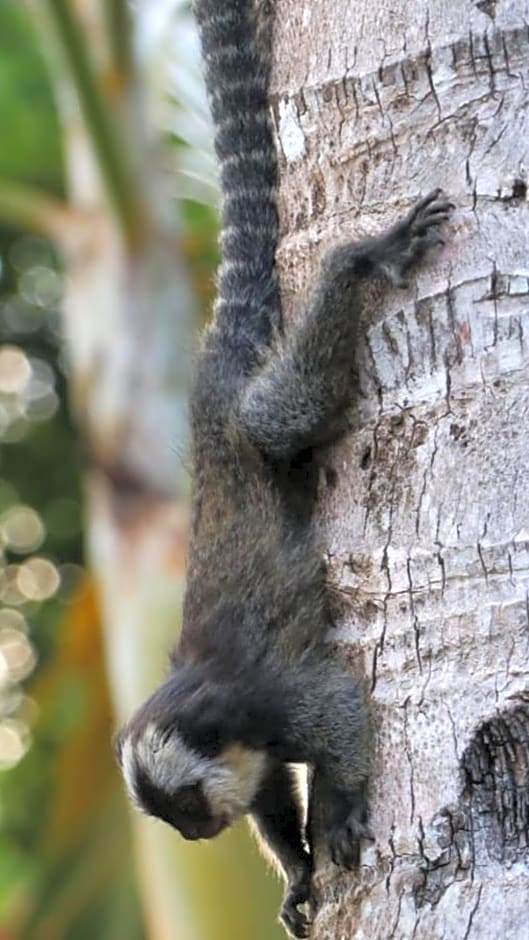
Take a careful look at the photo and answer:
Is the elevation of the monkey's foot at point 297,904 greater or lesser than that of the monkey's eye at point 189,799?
lesser

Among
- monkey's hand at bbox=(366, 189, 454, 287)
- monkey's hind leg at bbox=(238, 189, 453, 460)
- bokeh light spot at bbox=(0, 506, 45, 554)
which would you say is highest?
monkey's hand at bbox=(366, 189, 454, 287)

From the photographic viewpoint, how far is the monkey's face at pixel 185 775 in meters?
2.22

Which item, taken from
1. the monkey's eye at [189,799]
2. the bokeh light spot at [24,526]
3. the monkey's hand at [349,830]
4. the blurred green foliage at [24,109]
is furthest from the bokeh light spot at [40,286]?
the monkey's hand at [349,830]

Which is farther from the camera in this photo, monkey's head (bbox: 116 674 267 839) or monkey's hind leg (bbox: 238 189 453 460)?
monkey's head (bbox: 116 674 267 839)

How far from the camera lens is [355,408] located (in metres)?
2.11

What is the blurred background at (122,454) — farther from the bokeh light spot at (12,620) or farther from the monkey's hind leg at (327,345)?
the bokeh light spot at (12,620)

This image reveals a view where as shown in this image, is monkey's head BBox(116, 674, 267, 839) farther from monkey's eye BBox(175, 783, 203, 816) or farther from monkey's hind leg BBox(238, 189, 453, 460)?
monkey's hind leg BBox(238, 189, 453, 460)

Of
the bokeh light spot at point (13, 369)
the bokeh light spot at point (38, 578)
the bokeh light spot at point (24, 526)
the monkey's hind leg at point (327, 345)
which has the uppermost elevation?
the bokeh light spot at point (13, 369)

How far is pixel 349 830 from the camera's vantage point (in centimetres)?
197

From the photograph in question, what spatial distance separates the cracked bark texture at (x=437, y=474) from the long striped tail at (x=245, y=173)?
226mm

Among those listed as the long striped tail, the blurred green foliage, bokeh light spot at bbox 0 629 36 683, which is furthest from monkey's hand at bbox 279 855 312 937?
bokeh light spot at bbox 0 629 36 683

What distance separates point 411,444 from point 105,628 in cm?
383

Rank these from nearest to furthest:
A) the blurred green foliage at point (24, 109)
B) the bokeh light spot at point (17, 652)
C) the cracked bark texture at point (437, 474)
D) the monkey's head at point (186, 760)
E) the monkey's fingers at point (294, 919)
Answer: the cracked bark texture at point (437, 474) → the monkey's head at point (186, 760) → the monkey's fingers at point (294, 919) → the blurred green foliage at point (24, 109) → the bokeh light spot at point (17, 652)

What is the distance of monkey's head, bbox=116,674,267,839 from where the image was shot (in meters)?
A: 2.22
